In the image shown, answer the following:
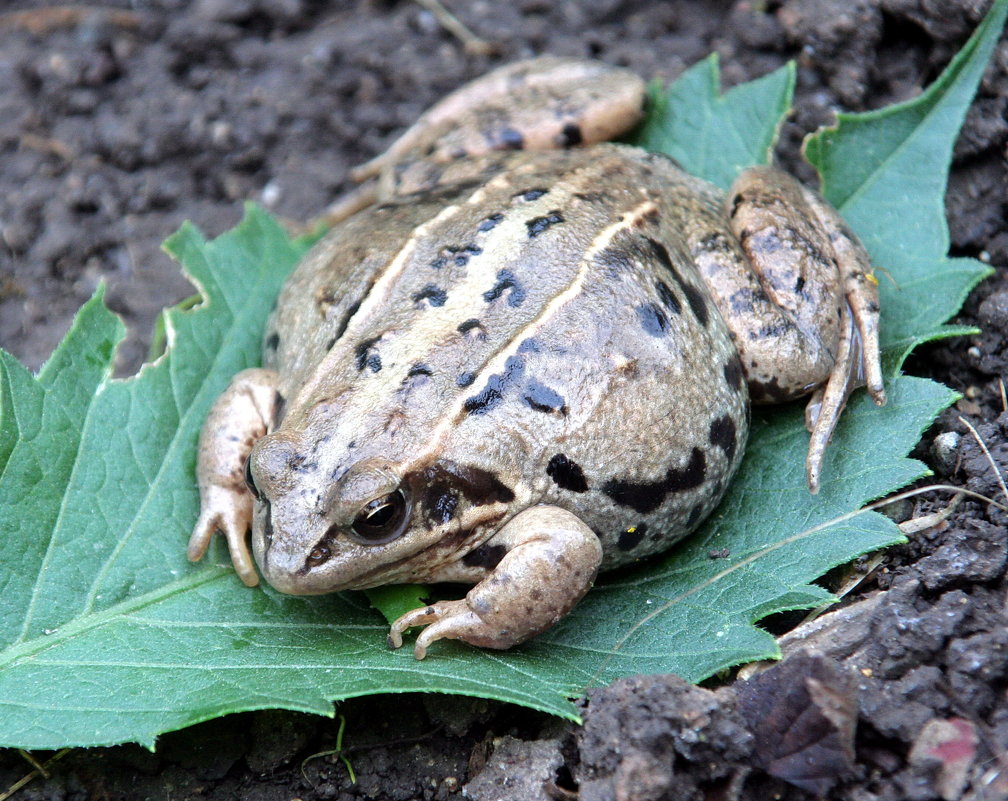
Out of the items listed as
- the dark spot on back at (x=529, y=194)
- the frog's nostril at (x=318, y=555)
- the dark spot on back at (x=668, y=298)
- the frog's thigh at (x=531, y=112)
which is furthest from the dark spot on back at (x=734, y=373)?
the frog's nostril at (x=318, y=555)

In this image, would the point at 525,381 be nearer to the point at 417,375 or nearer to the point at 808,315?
the point at 417,375

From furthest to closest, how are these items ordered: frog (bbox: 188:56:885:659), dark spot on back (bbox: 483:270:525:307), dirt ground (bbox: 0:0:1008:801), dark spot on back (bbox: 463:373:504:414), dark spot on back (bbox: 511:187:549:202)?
dark spot on back (bbox: 511:187:549:202), dark spot on back (bbox: 483:270:525:307), dark spot on back (bbox: 463:373:504:414), frog (bbox: 188:56:885:659), dirt ground (bbox: 0:0:1008:801)

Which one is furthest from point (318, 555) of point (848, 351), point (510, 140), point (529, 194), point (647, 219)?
point (510, 140)

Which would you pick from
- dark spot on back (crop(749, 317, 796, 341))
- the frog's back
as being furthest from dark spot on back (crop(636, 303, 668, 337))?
dark spot on back (crop(749, 317, 796, 341))

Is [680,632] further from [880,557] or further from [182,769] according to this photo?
[182,769]

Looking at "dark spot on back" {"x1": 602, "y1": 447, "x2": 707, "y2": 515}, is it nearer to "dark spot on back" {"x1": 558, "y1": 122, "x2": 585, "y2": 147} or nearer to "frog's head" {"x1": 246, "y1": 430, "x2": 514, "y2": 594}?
"frog's head" {"x1": 246, "y1": 430, "x2": 514, "y2": 594}

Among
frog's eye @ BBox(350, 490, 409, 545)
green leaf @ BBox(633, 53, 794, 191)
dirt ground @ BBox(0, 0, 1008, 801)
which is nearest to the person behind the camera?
dirt ground @ BBox(0, 0, 1008, 801)

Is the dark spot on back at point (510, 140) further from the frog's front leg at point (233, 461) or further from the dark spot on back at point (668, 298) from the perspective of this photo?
the frog's front leg at point (233, 461)
